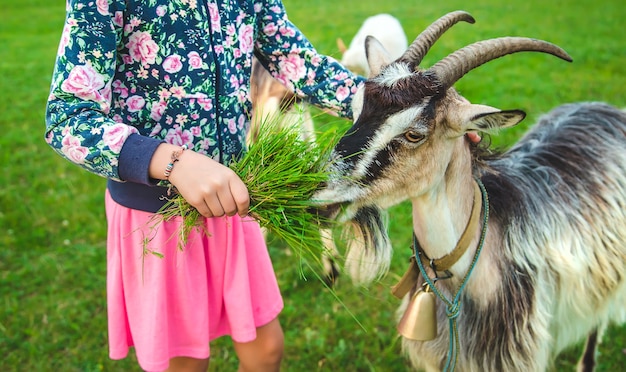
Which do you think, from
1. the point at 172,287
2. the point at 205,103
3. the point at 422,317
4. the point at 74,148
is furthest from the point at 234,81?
the point at 422,317

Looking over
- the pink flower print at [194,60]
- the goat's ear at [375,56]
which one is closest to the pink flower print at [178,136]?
the pink flower print at [194,60]

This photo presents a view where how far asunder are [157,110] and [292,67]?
631 mm

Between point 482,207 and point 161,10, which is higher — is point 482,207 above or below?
below

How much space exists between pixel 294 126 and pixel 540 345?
1352 mm

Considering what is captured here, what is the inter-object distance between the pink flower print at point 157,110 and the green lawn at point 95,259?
63cm

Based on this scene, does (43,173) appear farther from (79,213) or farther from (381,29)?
(381,29)

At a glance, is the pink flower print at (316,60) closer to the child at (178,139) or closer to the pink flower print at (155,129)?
the child at (178,139)

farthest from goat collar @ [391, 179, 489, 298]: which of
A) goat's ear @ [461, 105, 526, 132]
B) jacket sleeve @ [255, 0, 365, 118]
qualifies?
jacket sleeve @ [255, 0, 365, 118]

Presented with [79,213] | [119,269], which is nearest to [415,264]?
[119,269]

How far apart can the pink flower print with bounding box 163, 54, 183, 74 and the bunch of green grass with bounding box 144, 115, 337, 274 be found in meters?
0.34

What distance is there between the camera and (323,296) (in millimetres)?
3564

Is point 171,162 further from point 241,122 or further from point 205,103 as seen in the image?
point 241,122

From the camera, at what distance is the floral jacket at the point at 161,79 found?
1.44 metres

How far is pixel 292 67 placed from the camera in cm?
213
